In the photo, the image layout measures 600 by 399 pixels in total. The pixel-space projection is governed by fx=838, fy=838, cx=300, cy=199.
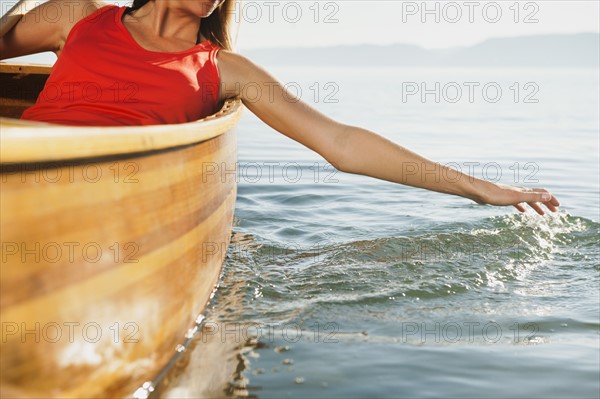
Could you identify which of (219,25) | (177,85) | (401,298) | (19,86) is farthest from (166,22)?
(19,86)

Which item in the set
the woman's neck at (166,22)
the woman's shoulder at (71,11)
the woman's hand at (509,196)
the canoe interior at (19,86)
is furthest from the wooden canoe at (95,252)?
the canoe interior at (19,86)

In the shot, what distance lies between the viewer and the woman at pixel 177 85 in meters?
2.95

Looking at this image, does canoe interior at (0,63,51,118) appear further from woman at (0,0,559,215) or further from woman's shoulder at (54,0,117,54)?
woman's shoulder at (54,0,117,54)

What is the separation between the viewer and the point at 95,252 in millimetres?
1953

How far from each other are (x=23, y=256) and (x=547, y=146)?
874 cm

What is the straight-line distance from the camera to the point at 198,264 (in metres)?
2.75

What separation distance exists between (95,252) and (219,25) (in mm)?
1582

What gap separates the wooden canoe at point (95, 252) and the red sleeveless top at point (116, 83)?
0.37m

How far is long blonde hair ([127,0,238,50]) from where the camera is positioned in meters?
3.29

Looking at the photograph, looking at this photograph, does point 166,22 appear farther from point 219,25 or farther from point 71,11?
point 71,11

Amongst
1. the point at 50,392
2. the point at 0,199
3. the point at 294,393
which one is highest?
the point at 0,199

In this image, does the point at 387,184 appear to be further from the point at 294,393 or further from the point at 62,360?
the point at 62,360

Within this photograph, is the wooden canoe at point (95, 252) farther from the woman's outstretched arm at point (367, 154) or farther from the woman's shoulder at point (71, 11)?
the woman's shoulder at point (71, 11)

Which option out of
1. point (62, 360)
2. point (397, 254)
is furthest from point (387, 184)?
point (62, 360)
